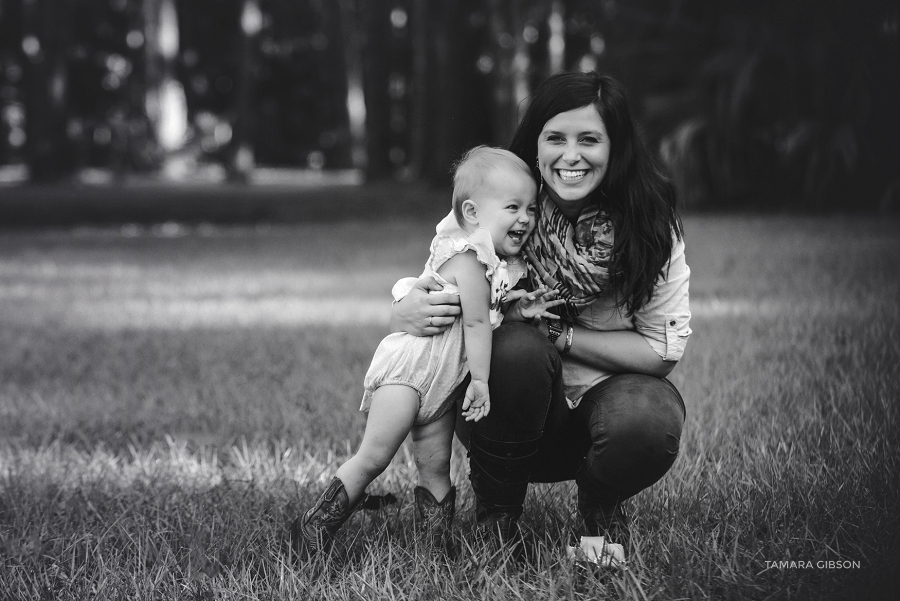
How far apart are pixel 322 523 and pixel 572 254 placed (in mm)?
878

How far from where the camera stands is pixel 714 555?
2.09m

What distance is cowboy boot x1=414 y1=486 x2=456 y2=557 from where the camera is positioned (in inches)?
88.1

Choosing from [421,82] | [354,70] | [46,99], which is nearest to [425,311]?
[421,82]

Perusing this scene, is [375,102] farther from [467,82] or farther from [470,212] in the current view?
[470,212]

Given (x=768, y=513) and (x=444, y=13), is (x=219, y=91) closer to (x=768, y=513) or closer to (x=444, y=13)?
(x=444, y=13)

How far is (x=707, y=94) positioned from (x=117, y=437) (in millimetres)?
9809

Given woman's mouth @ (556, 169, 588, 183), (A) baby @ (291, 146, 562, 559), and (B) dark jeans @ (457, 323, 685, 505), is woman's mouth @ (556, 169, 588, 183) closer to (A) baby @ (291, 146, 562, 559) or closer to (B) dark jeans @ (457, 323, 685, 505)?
(A) baby @ (291, 146, 562, 559)

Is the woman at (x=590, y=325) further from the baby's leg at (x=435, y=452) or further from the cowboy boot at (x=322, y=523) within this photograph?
the cowboy boot at (x=322, y=523)

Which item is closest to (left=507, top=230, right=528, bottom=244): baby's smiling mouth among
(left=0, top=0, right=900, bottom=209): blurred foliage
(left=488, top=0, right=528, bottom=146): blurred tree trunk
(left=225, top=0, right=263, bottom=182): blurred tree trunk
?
(left=0, top=0, right=900, bottom=209): blurred foliage

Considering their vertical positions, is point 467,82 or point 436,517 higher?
point 467,82

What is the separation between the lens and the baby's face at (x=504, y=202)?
2189 mm

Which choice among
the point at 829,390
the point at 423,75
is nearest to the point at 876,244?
the point at 829,390

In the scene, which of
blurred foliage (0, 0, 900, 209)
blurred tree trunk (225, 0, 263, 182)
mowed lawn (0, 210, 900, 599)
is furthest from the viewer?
blurred tree trunk (225, 0, 263, 182)

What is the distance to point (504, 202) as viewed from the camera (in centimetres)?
220
